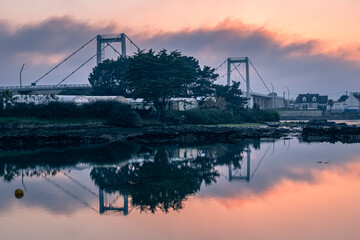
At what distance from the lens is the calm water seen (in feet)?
45.2

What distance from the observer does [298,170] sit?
25.2m

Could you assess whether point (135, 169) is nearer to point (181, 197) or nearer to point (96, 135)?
point (181, 197)

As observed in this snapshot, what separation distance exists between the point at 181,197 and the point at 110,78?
68.3m

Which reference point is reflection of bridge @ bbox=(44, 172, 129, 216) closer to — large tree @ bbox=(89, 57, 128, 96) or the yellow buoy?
the yellow buoy

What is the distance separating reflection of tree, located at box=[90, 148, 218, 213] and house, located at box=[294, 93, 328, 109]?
140 m

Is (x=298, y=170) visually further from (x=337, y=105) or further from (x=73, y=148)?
(x=337, y=105)

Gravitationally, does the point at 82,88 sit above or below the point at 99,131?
above

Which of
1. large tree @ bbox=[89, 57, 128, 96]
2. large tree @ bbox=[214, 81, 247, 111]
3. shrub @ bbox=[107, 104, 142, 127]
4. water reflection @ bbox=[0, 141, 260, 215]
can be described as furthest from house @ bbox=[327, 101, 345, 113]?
water reflection @ bbox=[0, 141, 260, 215]

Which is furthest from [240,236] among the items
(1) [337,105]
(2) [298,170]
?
(1) [337,105]

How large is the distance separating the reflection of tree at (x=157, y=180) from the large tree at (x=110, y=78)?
173ft

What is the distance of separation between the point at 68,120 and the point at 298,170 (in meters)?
38.5

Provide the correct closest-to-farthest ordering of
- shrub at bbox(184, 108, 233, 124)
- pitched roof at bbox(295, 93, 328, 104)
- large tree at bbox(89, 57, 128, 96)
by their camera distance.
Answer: shrub at bbox(184, 108, 233, 124), large tree at bbox(89, 57, 128, 96), pitched roof at bbox(295, 93, 328, 104)

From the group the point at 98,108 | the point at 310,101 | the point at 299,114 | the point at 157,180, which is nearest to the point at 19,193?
the point at 157,180

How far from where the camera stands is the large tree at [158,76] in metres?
61.8
